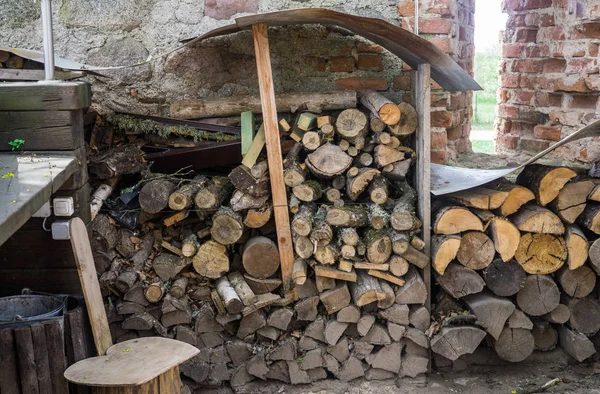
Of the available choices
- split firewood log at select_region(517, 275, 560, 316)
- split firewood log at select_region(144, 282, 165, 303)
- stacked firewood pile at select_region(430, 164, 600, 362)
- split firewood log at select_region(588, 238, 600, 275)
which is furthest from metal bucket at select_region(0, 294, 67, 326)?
split firewood log at select_region(588, 238, 600, 275)

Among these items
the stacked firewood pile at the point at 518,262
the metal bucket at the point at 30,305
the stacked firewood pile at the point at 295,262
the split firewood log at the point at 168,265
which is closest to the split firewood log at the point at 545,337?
the stacked firewood pile at the point at 518,262

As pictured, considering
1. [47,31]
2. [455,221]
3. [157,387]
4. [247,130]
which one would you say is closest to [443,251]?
[455,221]

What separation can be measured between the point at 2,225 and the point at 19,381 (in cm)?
102

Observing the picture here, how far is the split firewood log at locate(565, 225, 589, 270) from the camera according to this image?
3658 millimetres

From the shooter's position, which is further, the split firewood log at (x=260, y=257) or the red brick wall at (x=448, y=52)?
the red brick wall at (x=448, y=52)

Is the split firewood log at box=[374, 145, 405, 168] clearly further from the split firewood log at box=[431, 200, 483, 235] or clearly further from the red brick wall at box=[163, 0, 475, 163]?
the red brick wall at box=[163, 0, 475, 163]

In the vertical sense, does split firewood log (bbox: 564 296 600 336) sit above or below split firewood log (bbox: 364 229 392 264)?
below

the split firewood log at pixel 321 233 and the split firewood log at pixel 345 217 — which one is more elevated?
the split firewood log at pixel 345 217

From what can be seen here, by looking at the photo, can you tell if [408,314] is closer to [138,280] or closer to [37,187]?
[138,280]

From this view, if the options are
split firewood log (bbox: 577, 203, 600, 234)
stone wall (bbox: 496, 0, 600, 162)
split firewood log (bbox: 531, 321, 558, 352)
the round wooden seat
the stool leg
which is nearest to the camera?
the round wooden seat

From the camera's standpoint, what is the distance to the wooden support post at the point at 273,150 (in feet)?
11.7

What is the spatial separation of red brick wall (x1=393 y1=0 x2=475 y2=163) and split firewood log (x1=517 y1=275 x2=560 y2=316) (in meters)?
1.04

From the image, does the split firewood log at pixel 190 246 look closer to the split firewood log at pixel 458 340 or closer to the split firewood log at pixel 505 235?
the split firewood log at pixel 458 340

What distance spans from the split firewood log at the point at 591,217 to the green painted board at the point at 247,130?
200cm
